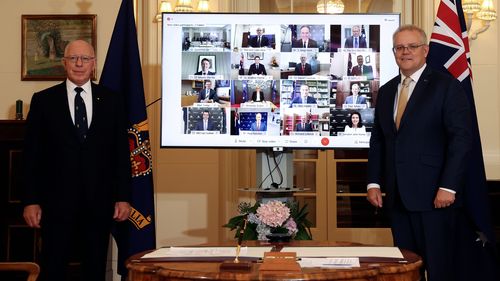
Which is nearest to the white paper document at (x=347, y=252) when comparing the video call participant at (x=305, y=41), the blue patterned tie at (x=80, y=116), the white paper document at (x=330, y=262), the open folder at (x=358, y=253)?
the open folder at (x=358, y=253)

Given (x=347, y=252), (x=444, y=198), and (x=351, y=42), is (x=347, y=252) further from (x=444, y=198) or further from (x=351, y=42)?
(x=351, y=42)

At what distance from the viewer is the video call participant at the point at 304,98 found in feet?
15.4

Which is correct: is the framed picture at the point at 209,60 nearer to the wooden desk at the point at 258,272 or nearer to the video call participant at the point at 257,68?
the video call participant at the point at 257,68

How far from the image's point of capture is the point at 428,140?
362 cm

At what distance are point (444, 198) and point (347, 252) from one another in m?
1.04

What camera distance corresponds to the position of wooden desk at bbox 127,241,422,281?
212 cm

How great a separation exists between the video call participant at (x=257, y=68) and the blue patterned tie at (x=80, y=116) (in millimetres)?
1168

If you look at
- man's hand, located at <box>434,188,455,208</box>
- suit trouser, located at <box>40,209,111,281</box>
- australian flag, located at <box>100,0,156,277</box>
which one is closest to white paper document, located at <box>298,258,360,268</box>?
man's hand, located at <box>434,188,455,208</box>

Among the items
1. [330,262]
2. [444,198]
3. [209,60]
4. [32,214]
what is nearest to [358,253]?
[330,262]

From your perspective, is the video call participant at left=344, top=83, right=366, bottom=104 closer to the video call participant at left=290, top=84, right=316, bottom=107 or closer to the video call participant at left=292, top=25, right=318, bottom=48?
the video call participant at left=290, top=84, right=316, bottom=107

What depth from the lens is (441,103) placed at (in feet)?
11.9

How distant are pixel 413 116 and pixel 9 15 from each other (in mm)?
3645

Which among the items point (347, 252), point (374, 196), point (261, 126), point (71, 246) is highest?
point (261, 126)

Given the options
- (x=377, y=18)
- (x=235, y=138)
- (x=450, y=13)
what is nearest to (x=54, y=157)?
(x=235, y=138)
